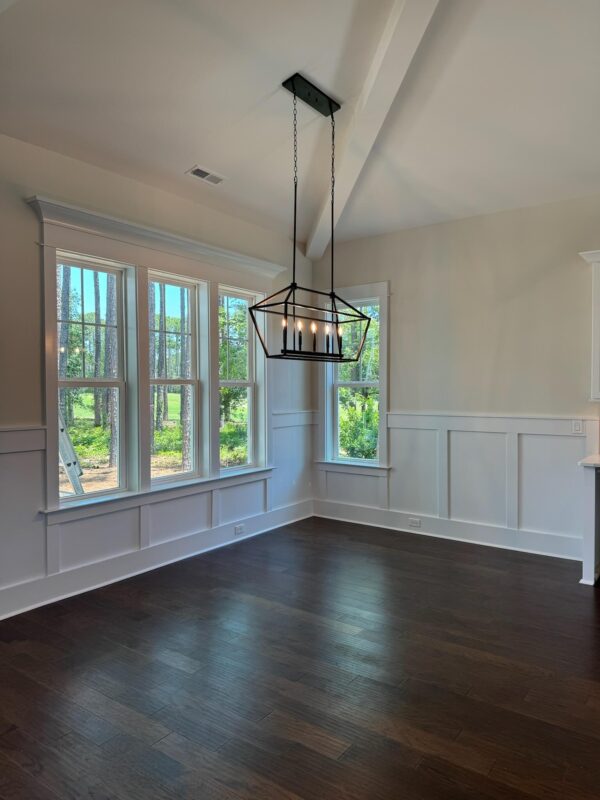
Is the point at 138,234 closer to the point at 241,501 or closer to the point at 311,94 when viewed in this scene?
the point at 311,94

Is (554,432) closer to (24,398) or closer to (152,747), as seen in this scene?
(152,747)

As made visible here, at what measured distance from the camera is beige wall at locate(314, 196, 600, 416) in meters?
4.27

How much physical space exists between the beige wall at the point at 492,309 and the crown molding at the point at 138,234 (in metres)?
1.29

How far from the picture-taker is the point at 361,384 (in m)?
5.56

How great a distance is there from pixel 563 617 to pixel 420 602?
0.87 m

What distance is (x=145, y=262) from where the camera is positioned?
3994mm

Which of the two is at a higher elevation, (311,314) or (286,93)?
(286,93)

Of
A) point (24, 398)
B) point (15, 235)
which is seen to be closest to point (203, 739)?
point (24, 398)

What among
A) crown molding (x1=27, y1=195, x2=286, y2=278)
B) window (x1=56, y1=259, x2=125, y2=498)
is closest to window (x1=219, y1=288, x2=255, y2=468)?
crown molding (x1=27, y1=195, x2=286, y2=278)

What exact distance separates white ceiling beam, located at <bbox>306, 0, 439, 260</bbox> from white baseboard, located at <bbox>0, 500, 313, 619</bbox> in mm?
3124

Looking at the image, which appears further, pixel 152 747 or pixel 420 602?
pixel 420 602

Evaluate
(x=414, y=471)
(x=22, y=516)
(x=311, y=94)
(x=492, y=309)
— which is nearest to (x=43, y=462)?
(x=22, y=516)

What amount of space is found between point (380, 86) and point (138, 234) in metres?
2.00

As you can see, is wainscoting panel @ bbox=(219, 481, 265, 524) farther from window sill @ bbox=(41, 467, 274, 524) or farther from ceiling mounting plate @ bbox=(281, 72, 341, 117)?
ceiling mounting plate @ bbox=(281, 72, 341, 117)
